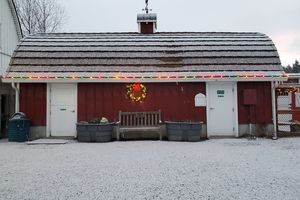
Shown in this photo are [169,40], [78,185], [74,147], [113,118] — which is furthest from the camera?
[169,40]

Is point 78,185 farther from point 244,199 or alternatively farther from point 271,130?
point 271,130

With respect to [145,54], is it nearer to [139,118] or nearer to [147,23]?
[139,118]

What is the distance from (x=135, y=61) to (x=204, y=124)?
12.7 ft

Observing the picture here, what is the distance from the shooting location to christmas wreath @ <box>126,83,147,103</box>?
12758 mm

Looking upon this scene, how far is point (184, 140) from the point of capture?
11977mm

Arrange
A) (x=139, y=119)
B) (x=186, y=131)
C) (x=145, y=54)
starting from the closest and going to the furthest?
1. (x=186, y=131)
2. (x=139, y=119)
3. (x=145, y=54)

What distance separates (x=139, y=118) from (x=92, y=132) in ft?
6.58

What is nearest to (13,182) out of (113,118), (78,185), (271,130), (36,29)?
(78,185)

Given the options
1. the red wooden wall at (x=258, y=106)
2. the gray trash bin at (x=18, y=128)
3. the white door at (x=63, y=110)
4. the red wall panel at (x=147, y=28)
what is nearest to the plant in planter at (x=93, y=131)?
the white door at (x=63, y=110)

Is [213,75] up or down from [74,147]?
up

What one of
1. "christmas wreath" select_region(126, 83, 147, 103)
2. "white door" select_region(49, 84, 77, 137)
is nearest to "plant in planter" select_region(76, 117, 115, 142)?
"white door" select_region(49, 84, 77, 137)

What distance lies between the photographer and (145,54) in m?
13.6

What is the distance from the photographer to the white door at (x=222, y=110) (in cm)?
1280

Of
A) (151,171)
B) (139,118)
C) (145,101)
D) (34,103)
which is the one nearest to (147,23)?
(145,101)
